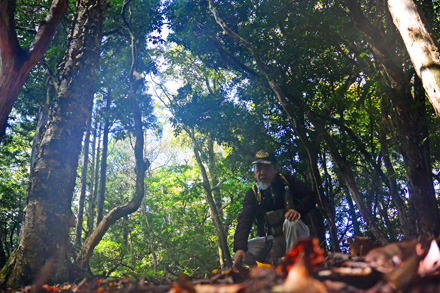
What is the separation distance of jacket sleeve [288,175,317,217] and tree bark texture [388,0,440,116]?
1.83m

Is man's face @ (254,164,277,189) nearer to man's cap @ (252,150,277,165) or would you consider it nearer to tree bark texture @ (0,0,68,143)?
man's cap @ (252,150,277,165)

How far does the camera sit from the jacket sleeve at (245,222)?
158 inches

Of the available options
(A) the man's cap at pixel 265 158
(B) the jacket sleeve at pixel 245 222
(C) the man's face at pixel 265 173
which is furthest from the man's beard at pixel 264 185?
(A) the man's cap at pixel 265 158

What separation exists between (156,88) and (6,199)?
9877 mm

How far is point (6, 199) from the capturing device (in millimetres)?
15406

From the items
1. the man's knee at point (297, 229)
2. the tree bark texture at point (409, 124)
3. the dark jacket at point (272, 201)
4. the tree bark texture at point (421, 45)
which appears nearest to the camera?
the tree bark texture at point (421, 45)

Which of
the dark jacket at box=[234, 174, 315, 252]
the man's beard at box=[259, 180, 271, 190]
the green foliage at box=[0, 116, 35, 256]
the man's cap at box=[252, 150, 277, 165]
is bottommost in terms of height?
the dark jacket at box=[234, 174, 315, 252]

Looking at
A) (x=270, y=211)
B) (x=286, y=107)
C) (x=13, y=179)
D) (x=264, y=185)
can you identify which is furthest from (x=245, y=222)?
(x=13, y=179)

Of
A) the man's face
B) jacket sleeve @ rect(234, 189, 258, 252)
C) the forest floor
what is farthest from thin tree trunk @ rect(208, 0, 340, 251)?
the forest floor

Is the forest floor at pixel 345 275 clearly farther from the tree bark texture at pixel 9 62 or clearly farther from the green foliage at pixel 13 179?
the green foliage at pixel 13 179

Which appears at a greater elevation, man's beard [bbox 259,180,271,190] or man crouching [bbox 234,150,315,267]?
man's beard [bbox 259,180,271,190]

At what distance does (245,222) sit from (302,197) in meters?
0.91

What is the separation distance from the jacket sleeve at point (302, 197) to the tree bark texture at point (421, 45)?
1.83 m

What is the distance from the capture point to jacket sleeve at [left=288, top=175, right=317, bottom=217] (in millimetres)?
4109
